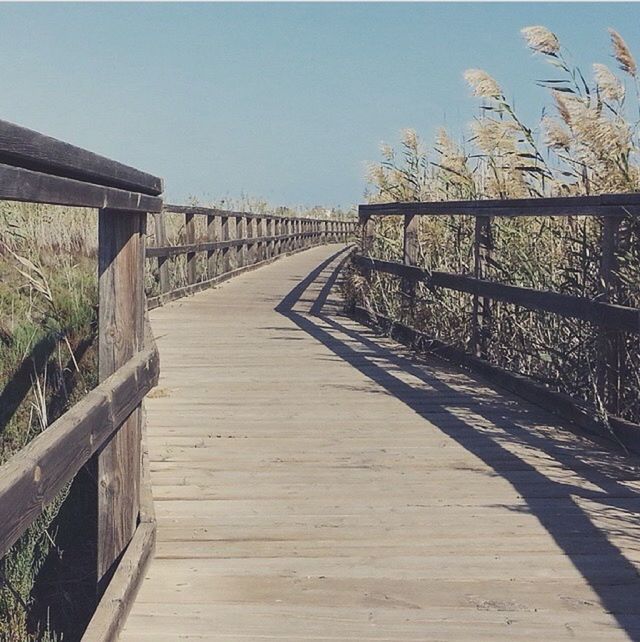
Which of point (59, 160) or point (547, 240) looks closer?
point (59, 160)

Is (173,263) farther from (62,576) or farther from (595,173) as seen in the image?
(62,576)

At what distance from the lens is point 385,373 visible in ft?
24.6

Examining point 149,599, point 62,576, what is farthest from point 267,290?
point 149,599

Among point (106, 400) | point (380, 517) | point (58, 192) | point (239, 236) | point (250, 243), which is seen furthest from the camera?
point (250, 243)

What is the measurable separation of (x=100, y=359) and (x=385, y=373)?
4274 millimetres

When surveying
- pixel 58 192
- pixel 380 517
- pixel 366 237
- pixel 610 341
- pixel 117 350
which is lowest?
pixel 380 517

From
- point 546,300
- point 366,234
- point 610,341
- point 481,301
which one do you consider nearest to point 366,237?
point 366,234

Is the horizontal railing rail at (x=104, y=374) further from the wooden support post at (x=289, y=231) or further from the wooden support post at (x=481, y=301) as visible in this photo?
the wooden support post at (x=289, y=231)

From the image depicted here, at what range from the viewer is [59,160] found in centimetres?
237

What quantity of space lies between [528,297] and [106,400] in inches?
139

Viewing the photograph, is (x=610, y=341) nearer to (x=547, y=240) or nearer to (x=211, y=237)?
(x=547, y=240)

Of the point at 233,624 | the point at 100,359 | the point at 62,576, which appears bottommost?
the point at 62,576

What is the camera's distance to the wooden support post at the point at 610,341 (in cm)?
509

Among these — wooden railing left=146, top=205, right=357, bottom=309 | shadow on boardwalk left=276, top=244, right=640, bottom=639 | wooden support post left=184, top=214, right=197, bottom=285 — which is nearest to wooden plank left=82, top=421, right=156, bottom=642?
shadow on boardwalk left=276, top=244, right=640, bottom=639
